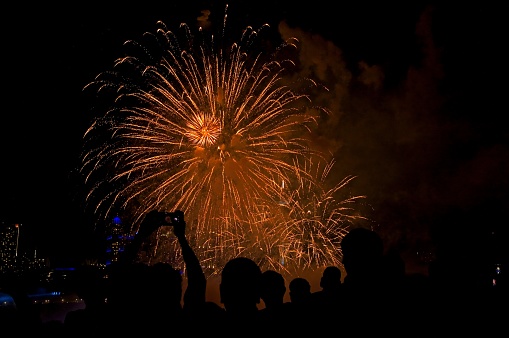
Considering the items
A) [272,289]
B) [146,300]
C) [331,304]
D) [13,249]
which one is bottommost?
[331,304]

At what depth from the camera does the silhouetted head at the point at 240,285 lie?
119 inches

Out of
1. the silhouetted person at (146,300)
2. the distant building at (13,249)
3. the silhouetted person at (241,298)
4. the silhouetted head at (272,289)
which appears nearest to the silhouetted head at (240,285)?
the silhouetted person at (241,298)

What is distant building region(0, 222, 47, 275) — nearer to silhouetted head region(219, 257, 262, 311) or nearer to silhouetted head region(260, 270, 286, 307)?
silhouetted head region(260, 270, 286, 307)

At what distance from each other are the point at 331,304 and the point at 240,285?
48 cm

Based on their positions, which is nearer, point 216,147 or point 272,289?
point 272,289

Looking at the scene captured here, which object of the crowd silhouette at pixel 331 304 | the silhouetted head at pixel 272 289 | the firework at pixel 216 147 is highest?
the firework at pixel 216 147

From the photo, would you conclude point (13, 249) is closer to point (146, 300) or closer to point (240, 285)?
point (146, 300)

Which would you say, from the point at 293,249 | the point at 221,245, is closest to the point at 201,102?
the point at 221,245

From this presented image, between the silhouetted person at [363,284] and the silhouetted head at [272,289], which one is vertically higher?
the silhouetted head at [272,289]

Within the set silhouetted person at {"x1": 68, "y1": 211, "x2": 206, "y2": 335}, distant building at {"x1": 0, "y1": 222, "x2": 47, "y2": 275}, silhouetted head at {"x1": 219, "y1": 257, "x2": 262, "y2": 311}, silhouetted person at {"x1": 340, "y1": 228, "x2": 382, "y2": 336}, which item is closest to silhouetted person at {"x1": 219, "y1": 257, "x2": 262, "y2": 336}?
silhouetted head at {"x1": 219, "y1": 257, "x2": 262, "y2": 311}

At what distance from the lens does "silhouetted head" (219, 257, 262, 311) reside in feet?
9.91

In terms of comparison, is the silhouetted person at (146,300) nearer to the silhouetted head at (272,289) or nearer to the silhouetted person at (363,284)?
the silhouetted person at (363,284)

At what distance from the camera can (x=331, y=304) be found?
284 centimetres

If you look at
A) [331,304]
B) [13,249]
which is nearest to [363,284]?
[331,304]
